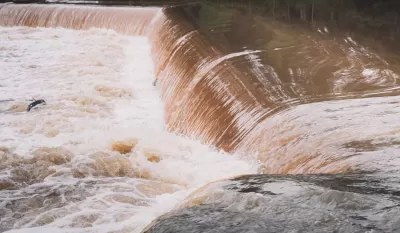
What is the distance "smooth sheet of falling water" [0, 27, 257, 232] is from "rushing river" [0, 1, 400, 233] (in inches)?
0.8

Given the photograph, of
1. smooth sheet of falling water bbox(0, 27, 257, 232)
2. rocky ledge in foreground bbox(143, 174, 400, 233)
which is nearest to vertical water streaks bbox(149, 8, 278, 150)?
smooth sheet of falling water bbox(0, 27, 257, 232)

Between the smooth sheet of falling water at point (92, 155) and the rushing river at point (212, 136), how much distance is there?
0.8 inches

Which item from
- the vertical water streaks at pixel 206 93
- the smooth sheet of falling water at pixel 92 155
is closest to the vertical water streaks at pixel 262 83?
the vertical water streaks at pixel 206 93

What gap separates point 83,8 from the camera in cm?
1510

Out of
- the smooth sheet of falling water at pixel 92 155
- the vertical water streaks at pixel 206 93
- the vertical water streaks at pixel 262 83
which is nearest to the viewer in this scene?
the smooth sheet of falling water at pixel 92 155

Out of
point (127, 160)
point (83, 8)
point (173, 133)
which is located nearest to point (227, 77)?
point (173, 133)

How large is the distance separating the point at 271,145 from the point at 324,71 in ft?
7.31

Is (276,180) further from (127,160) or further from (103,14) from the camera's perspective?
(103,14)

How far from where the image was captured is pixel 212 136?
555cm

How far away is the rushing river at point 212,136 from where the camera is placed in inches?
114

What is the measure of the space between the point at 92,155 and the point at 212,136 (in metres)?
1.39

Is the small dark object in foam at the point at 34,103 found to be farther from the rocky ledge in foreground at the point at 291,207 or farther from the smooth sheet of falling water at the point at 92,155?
the rocky ledge in foreground at the point at 291,207

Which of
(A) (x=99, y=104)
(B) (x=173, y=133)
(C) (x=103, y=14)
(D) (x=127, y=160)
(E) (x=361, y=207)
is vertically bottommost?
(E) (x=361, y=207)

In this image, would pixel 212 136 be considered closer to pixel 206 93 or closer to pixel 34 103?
pixel 206 93
